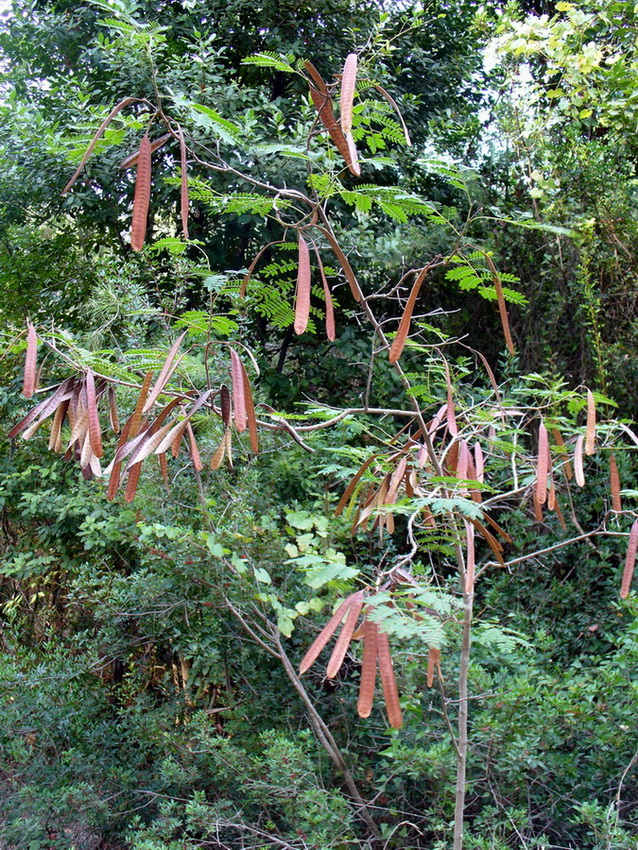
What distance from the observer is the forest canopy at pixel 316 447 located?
153 centimetres

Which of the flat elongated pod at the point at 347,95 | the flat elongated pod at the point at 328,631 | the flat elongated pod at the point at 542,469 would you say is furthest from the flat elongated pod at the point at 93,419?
the flat elongated pod at the point at 542,469

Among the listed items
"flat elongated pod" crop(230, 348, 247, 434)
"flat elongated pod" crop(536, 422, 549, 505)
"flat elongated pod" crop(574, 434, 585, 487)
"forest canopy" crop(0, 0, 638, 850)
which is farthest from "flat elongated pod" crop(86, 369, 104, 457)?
"flat elongated pod" crop(574, 434, 585, 487)

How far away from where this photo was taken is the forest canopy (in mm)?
1532

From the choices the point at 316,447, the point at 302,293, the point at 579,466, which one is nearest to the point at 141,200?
the point at 302,293

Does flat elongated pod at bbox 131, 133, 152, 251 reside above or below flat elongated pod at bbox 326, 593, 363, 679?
above

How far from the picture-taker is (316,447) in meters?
3.29

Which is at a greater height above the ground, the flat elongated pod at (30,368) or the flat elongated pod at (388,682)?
the flat elongated pod at (30,368)

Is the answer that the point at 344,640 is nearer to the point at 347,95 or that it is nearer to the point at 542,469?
the point at 542,469

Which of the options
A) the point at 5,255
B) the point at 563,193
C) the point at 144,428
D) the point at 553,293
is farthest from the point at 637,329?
the point at 5,255

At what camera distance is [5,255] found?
4.80 metres

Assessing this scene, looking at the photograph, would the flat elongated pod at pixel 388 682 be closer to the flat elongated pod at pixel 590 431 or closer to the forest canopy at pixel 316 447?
the forest canopy at pixel 316 447

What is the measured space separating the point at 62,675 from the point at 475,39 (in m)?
4.98

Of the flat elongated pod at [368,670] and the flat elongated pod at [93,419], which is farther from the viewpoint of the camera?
the flat elongated pod at [93,419]

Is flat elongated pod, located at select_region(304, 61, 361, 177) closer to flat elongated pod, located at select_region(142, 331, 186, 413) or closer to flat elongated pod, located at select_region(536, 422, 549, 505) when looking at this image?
flat elongated pod, located at select_region(142, 331, 186, 413)
